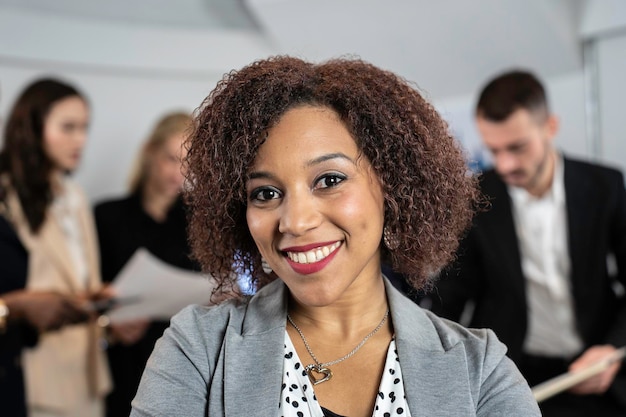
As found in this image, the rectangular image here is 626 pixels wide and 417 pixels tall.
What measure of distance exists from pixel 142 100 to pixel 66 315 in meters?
1.85

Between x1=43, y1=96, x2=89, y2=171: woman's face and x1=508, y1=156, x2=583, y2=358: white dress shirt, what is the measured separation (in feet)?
5.46

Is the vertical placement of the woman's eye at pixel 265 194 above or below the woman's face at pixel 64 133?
below

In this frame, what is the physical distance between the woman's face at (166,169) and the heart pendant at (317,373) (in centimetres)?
228

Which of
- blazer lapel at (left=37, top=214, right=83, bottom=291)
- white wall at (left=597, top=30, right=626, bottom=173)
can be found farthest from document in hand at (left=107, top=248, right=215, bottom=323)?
white wall at (left=597, top=30, right=626, bottom=173)

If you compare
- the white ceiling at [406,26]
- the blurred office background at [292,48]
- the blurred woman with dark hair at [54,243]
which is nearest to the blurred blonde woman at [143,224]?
the blurred woman with dark hair at [54,243]

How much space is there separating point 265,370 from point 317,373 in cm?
10

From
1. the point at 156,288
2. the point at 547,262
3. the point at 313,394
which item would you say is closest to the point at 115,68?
the point at 156,288

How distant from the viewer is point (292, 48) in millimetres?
4477

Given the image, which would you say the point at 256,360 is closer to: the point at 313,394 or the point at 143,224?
the point at 313,394

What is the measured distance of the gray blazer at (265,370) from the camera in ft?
4.27

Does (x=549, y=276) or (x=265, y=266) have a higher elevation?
(x=265, y=266)

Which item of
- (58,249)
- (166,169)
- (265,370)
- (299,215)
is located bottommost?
(265,370)

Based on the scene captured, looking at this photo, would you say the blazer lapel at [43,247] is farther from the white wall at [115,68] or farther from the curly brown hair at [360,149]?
the curly brown hair at [360,149]

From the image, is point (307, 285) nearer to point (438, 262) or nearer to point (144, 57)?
point (438, 262)
